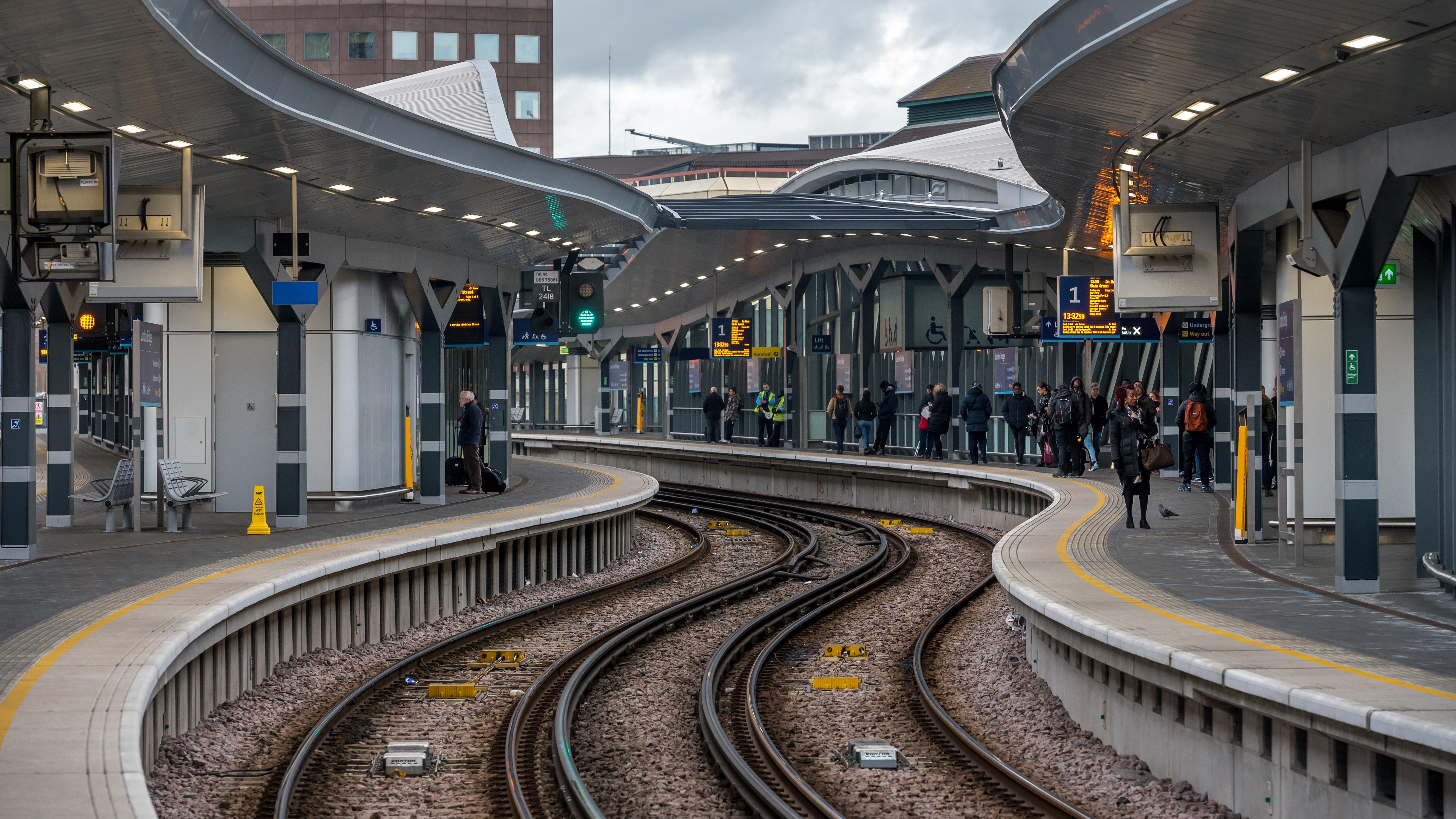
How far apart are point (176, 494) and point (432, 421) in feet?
16.4

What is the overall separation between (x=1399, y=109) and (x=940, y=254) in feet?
65.9

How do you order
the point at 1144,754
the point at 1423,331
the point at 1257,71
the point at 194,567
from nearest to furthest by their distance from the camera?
the point at 1144,754
the point at 1257,71
the point at 1423,331
the point at 194,567

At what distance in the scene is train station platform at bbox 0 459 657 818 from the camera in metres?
6.47

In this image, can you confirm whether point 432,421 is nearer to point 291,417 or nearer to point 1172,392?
point 291,417

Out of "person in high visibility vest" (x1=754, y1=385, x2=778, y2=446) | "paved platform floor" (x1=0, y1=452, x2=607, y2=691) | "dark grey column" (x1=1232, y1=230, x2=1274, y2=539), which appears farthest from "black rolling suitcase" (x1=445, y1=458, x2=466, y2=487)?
"person in high visibility vest" (x1=754, y1=385, x2=778, y2=446)

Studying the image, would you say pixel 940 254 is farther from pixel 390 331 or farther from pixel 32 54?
pixel 32 54

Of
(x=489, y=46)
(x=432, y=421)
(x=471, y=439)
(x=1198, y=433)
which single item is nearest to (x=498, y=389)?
(x=471, y=439)

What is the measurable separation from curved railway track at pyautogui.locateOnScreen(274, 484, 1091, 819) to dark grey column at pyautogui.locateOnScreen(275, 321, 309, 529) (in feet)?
11.6

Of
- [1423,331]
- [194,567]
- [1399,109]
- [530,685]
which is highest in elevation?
[1399,109]

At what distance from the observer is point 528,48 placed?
5688 cm

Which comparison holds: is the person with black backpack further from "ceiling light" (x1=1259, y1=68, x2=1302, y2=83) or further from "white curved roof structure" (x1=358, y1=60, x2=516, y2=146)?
"ceiling light" (x1=1259, y1=68, x2=1302, y2=83)

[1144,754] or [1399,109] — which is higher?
[1399,109]

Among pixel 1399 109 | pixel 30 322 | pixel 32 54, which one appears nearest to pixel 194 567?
pixel 30 322

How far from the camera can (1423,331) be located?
11562 millimetres
